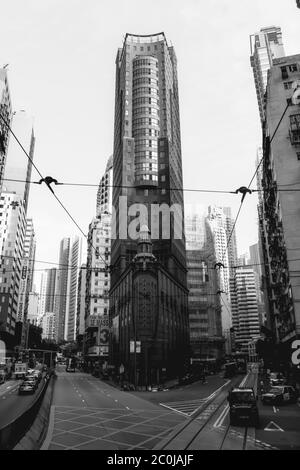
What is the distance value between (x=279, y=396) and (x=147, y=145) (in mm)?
85474

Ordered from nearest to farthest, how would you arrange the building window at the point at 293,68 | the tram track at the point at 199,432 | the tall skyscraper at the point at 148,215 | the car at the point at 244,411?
the tram track at the point at 199,432 → the car at the point at 244,411 → the building window at the point at 293,68 → the tall skyscraper at the point at 148,215

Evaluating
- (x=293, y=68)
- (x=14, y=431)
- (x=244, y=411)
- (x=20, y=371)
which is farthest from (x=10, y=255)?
(x=14, y=431)

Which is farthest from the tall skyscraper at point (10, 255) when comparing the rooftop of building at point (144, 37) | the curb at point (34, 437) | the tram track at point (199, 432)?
the tram track at point (199, 432)

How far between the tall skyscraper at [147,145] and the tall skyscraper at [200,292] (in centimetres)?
2531

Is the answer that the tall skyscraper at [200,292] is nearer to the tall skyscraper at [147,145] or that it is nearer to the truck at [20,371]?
the tall skyscraper at [147,145]

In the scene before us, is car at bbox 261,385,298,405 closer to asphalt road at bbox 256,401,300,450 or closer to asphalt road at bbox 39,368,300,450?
asphalt road at bbox 39,368,300,450

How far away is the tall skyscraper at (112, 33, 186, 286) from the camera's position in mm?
92369

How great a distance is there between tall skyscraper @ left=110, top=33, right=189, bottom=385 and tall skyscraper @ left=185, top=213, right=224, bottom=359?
86.5ft

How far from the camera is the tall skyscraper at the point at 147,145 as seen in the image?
9237cm

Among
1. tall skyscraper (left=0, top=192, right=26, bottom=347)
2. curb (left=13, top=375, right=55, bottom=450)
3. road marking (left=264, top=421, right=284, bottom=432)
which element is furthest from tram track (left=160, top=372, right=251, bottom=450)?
tall skyscraper (left=0, top=192, right=26, bottom=347)

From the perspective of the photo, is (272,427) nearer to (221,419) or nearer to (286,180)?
(221,419)

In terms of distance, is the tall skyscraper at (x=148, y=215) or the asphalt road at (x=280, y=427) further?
the tall skyscraper at (x=148, y=215)
